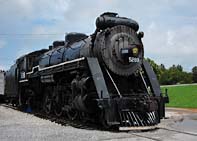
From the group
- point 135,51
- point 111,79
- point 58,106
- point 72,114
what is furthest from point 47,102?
point 135,51

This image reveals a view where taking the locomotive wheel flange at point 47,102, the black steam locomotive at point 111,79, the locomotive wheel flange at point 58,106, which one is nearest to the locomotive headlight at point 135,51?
the black steam locomotive at point 111,79

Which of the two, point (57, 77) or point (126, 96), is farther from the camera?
point (57, 77)

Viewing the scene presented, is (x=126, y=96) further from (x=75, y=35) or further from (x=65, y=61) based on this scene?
(x=75, y=35)

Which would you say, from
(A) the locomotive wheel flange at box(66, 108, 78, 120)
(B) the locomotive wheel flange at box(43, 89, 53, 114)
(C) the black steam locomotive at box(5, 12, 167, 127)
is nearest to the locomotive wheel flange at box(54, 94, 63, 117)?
(C) the black steam locomotive at box(5, 12, 167, 127)

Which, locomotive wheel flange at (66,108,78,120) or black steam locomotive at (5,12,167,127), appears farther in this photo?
locomotive wheel flange at (66,108,78,120)

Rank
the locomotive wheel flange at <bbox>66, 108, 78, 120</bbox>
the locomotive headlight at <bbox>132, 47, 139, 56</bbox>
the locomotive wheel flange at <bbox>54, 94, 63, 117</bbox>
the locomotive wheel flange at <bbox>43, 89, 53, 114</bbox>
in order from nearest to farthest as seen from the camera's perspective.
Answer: the locomotive headlight at <bbox>132, 47, 139, 56</bbox> → the locomotive wheel flange at <bbox>66, 108, 78, 120</bbox> → the locomotive wheel flange at <bbox>54, 94, 63, 117</bbox> → the locomotive wheel flange at <bbox>43, 89, 53, 114</bbox>

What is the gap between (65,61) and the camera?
1575 cm

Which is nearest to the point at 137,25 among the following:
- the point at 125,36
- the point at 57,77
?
the point at 125,36

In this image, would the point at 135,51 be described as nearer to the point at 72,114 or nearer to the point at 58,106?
the point at 72,114

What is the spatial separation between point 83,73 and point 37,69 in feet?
23.2

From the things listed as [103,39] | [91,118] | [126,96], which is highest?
[103,39]

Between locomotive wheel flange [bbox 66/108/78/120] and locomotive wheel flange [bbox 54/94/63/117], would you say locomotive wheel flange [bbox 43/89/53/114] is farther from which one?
locomotive wheel flange [bbox 66/108/78/120]

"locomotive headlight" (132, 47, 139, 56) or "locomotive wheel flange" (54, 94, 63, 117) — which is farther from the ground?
"locomotive headlight" (132, 47, 139, 56)

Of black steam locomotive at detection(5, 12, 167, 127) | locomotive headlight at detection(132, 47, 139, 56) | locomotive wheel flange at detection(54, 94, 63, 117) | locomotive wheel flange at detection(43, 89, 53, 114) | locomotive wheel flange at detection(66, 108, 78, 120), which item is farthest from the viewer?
locomotive wheel flange at detection(43, 89, 53, 114)
